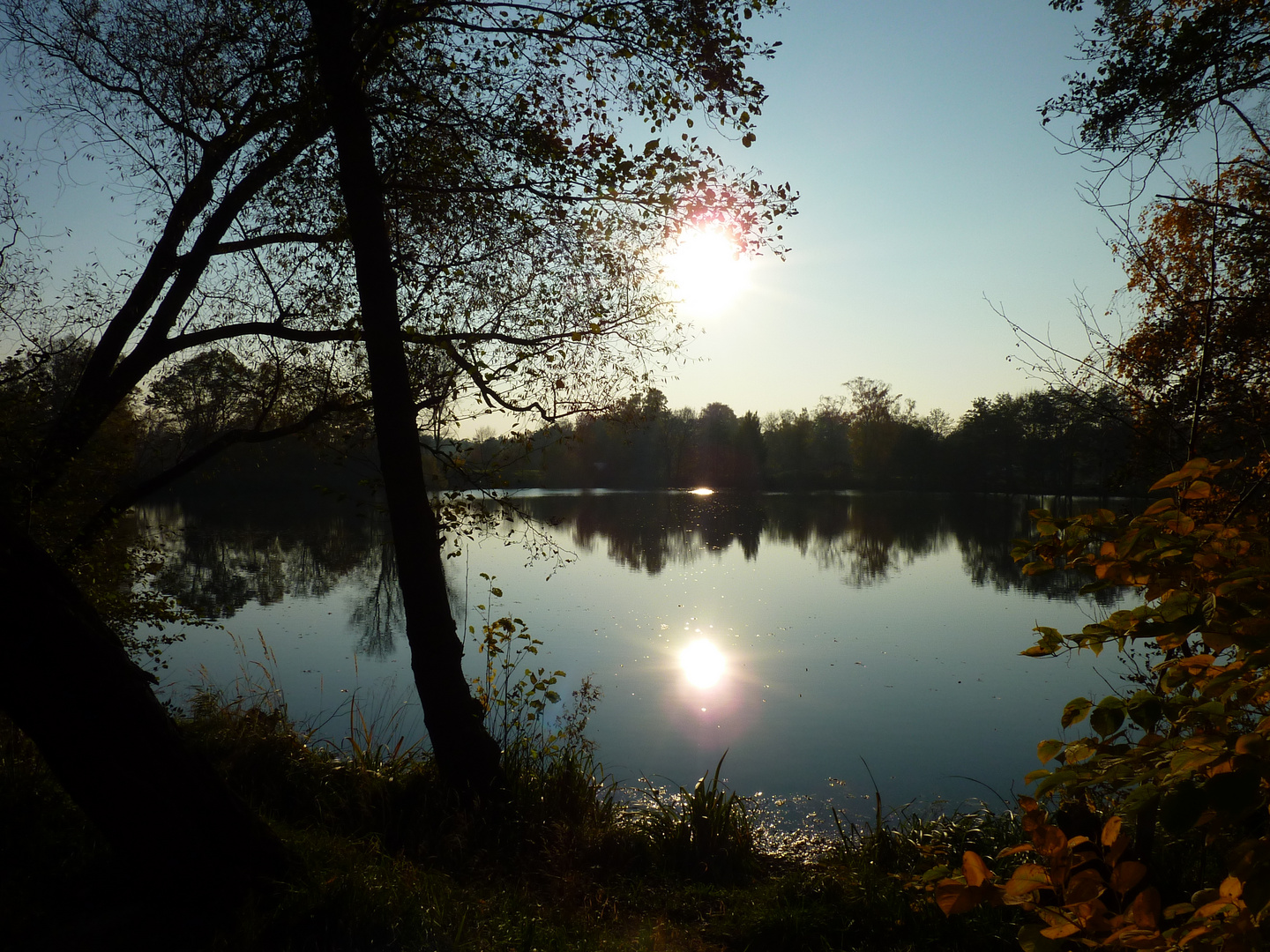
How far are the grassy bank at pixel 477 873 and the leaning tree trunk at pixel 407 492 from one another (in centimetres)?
37

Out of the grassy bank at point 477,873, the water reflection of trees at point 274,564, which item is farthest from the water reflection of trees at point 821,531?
the grassy bank at point 477,873

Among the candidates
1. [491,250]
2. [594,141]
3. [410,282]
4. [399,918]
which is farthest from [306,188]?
[399,918]

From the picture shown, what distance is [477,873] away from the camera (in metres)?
4.42

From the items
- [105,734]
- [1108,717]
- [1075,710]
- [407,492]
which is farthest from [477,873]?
[1108,717]

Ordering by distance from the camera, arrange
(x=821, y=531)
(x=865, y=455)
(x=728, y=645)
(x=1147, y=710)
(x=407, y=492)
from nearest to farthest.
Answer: (x=1147, y=710)
(x=407, y=492)
(x=728, y=645)
(x=821, y=531)
(x=865, y=455)

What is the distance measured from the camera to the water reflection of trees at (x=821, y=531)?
21.4 metres

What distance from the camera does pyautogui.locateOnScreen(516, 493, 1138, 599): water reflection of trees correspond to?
2141cm

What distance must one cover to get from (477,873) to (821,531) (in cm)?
Answer: 2856

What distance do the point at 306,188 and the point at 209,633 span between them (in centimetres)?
914

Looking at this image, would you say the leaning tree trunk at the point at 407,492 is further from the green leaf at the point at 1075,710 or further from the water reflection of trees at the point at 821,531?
the water reflection of trees at the point at 821,531

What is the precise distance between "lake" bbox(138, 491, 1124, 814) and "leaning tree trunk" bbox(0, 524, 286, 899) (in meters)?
2.67

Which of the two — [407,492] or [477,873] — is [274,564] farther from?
[477,873]

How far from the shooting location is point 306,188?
6.57 metres

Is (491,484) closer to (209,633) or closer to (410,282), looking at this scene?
(410,282)
